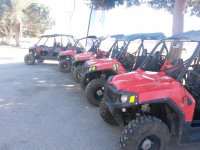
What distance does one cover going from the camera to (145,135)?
128 inches

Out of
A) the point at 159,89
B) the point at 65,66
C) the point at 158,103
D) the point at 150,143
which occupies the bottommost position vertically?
the point at 150,143

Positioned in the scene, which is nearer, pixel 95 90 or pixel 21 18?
pixel 95 90

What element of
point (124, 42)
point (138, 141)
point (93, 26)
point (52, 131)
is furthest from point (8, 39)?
point (138, 141)

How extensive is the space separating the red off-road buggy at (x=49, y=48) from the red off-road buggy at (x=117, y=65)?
624cm

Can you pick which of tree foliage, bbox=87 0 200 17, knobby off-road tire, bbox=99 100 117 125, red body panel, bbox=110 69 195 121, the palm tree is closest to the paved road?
knobby off-road tire, bbox=99 100 117 125

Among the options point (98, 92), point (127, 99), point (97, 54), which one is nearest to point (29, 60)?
point (97, 54)

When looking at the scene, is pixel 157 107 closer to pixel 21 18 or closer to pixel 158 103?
pixel 158 103

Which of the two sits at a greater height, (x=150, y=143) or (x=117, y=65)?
(x=117, y=65)

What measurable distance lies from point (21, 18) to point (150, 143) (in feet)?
77.0

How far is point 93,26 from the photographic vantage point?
14.2 meters

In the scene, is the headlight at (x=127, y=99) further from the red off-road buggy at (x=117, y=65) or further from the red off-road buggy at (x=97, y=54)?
the red off-road buggy at (x=97, y=54)

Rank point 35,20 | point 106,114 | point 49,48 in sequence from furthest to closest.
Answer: point 35,20 → point 49,48 → point 106,114

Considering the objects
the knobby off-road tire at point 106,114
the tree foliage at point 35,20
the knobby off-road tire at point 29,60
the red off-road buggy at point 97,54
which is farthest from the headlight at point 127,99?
the tree foliage at point 35,20

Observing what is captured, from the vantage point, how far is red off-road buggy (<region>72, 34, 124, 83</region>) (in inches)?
318
